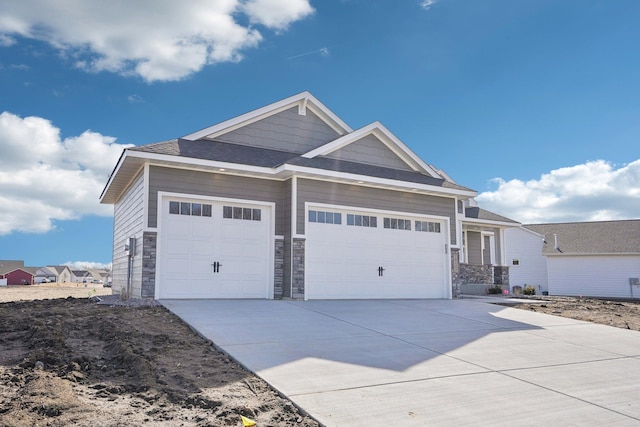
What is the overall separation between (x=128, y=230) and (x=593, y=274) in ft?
86.1

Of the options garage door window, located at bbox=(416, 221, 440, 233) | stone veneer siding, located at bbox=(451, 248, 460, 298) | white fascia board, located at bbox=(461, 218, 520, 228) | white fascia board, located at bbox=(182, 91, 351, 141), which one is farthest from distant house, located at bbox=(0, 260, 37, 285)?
stone veneer siding, located at bbox=(451, 248, 460, 298)

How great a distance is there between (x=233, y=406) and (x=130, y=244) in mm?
9265

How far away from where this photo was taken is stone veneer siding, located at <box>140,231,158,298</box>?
38.8 ft

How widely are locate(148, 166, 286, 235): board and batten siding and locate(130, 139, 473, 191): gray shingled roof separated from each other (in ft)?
1.54

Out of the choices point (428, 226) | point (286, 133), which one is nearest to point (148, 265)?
point (286, 133)

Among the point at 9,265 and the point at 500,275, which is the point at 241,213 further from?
the point at 9,265

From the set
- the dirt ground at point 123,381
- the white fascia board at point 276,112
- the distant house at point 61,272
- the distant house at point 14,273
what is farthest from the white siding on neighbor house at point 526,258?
the distant house at point 61,272

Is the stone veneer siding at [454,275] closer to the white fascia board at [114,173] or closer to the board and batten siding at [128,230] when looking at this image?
the board and batten siding at [128,230]

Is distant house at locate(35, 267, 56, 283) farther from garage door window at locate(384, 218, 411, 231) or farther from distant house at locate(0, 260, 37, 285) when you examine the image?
garage door window at locate(384, 218, 411, 231)

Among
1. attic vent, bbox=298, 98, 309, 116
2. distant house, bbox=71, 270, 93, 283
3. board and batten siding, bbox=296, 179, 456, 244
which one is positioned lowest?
distant house, bbox=71, 270, 93, 283

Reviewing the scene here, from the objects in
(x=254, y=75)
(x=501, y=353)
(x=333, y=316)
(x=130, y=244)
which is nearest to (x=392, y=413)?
(x=501, y=353)

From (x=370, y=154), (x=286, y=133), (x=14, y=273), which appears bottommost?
(x=14, y=273)

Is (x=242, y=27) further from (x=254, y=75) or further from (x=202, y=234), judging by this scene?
(x=202, y=234)

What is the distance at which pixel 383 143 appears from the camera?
53.4 ft
